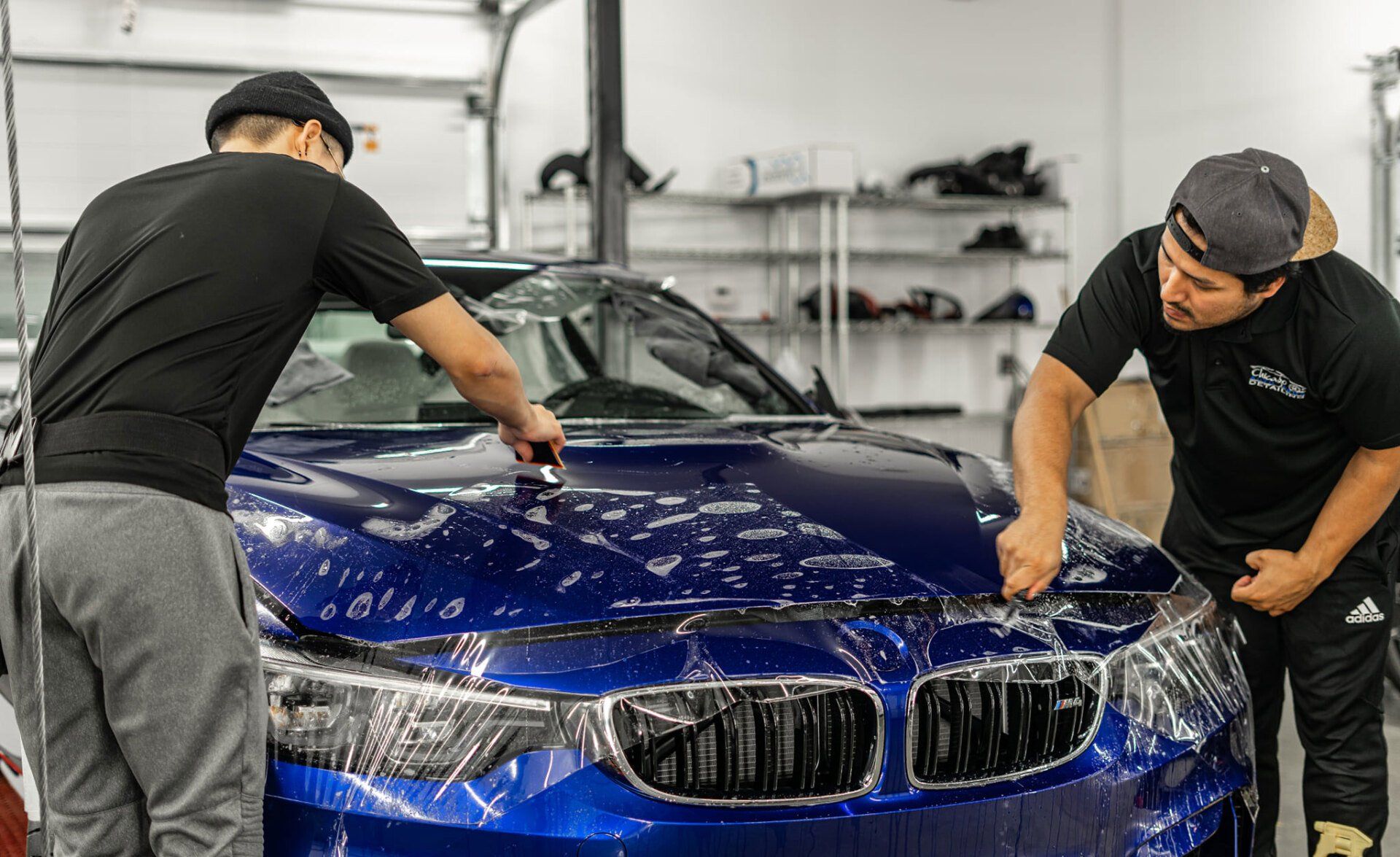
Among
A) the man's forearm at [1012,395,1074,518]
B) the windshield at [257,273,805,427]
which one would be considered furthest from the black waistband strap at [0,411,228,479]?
the man's forearm at [1012,395,1074,518]

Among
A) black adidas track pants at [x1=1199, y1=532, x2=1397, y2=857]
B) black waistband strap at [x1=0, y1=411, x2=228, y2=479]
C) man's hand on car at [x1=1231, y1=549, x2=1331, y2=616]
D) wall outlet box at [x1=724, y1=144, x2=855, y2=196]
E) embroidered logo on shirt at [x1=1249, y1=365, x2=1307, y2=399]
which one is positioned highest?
wall outlet box at [x1=724, y1=144, x2=855, y2=196]

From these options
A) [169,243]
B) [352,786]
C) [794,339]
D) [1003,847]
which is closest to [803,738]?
[1003,847]

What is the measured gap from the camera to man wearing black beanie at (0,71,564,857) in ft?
4.08

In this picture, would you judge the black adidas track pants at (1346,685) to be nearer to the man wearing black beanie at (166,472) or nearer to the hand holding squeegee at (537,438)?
the hand holding squeegee at (537,438)

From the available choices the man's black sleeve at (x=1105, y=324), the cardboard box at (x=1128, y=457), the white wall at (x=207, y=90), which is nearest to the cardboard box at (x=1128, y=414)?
the cardboard box at (x=1128, y=457)

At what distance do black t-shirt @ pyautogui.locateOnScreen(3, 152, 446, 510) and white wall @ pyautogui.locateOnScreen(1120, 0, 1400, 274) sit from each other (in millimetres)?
4626

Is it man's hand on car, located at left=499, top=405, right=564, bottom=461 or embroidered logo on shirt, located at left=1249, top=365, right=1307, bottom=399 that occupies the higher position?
embroidered logo on shirt, located at left=1249, top=365, right=1307, bottom=399

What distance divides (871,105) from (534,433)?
6.67m

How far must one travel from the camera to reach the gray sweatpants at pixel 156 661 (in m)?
1.24

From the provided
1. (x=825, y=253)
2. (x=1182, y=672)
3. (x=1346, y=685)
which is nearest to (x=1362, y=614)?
(x=1346, y=685)

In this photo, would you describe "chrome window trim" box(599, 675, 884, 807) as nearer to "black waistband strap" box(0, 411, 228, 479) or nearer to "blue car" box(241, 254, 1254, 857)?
"blue car" box(241, 254, 1254, 857)

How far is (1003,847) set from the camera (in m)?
1.41

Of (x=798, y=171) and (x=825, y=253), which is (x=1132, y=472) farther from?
(x=798, y=171)

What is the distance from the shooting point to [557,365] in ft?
8.51
